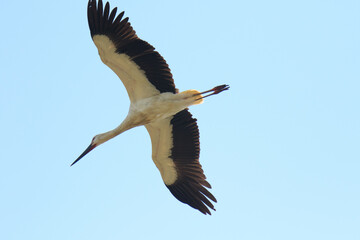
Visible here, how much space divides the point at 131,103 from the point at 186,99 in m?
1.13

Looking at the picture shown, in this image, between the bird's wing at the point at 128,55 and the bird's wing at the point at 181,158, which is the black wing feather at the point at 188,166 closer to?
the bird's wing at the point at 181,158

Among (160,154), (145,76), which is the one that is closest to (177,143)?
(160,154)

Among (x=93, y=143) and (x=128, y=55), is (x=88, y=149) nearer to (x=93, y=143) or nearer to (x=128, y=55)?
(x=93, y=143)

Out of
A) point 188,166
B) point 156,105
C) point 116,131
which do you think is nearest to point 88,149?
point 116,131

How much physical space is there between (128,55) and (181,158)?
269cm

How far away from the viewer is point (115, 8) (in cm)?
1344

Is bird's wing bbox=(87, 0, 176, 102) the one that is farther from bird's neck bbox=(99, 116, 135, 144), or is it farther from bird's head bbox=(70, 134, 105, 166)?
bird's head bbox=(70, 134, 105, 166)

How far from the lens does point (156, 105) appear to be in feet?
46.9

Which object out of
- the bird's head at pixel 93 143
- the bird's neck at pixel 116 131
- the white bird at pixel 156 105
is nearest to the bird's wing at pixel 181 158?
the white bird at pixel 156 105

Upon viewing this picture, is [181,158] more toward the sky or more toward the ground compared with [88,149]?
more toward the sky

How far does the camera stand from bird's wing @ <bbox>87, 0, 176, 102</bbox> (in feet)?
44.2

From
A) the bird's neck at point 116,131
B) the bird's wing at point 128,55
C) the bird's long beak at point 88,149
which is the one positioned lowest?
the bird's long beak at point 88,149

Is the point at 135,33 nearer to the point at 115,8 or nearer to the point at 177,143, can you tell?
the point at 115,8

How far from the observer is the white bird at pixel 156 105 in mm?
13539
